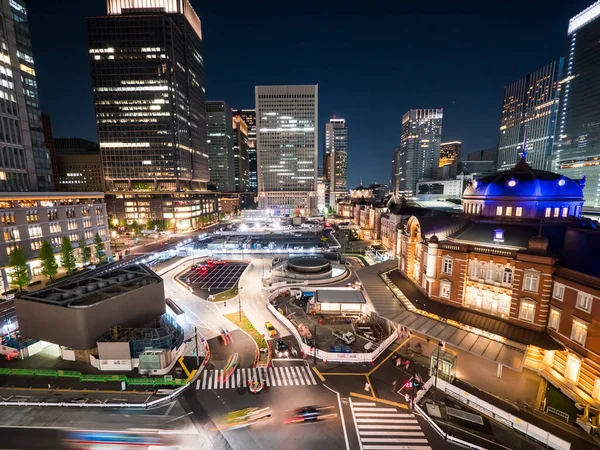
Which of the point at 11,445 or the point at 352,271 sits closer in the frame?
the point at 11,445

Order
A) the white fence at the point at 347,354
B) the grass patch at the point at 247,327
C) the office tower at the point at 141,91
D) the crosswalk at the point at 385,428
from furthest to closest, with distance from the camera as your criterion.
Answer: the office tower at the point at 141,91, the grass patch at the point at 247,327, the white fence at the point at 347,354, the crosswalk at the point at 385,428

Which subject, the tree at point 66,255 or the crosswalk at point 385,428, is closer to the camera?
the crosswalk at point 385,428

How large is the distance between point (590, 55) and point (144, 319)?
Result: 208 metres

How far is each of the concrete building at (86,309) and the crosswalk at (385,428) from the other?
106 feet

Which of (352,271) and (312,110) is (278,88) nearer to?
(312,110)

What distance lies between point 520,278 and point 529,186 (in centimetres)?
1599

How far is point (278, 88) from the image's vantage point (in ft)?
643

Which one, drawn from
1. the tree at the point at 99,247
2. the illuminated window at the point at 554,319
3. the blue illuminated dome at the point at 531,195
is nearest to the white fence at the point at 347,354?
the illuminated window at the point at 554,319

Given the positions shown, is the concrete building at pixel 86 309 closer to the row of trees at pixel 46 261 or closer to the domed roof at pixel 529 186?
the row of trees at pixel 46 261

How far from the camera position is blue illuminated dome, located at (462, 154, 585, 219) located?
3997 centimetres

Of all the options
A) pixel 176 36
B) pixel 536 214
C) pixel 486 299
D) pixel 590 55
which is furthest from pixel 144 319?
pixel 590 55

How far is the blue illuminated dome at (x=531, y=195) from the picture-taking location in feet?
131

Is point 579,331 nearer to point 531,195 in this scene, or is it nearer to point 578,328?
point 578,328

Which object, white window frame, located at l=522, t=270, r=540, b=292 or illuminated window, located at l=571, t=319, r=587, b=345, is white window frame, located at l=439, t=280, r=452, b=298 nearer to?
white window frame, located at l=522, t=270, r=540, b=292
